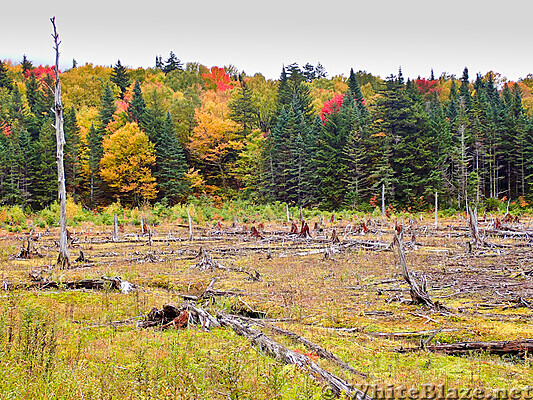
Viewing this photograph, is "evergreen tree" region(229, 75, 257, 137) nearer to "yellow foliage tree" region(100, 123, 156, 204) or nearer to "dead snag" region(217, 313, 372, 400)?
"yellow foliage tree" region(100, 123, 156, 204)

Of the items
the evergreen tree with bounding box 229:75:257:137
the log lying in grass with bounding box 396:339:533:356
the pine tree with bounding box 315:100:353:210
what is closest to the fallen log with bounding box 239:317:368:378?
the log lying in grass with bounding box 396:339:533:356

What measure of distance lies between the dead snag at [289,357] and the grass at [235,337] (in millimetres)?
118

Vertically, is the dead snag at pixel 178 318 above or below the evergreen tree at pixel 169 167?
below

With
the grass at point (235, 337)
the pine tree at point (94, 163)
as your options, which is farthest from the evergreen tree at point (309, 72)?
the grass at point (235, 337)

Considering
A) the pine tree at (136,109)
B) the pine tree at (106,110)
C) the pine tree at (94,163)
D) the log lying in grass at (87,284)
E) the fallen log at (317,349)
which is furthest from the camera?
the pine tree at (106,110)

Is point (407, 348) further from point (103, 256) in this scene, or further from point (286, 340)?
point (103, 256)

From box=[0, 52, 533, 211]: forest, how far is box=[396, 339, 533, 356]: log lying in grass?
36799 millimetres

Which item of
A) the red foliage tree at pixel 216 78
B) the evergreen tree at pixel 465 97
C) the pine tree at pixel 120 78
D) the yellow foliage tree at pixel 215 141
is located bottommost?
the yellow foliage tree at pixel 215 141

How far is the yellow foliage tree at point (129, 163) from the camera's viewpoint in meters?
45.8

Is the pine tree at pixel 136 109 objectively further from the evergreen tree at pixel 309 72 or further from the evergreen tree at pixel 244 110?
the evergreen tree at pixel 309 72

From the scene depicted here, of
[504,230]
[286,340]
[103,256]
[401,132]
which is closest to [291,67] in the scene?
[401,132]

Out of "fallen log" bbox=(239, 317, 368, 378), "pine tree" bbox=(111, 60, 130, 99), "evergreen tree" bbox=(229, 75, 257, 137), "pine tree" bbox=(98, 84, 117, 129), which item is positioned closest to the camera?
"fallen log" bbox=(239, 317, 368, 378)

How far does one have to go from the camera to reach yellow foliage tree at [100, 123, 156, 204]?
150 ft

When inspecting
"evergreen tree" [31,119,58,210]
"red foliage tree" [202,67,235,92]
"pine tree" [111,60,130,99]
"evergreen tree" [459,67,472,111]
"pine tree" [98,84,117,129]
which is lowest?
"evergreen tree" [31,119,58,210]
